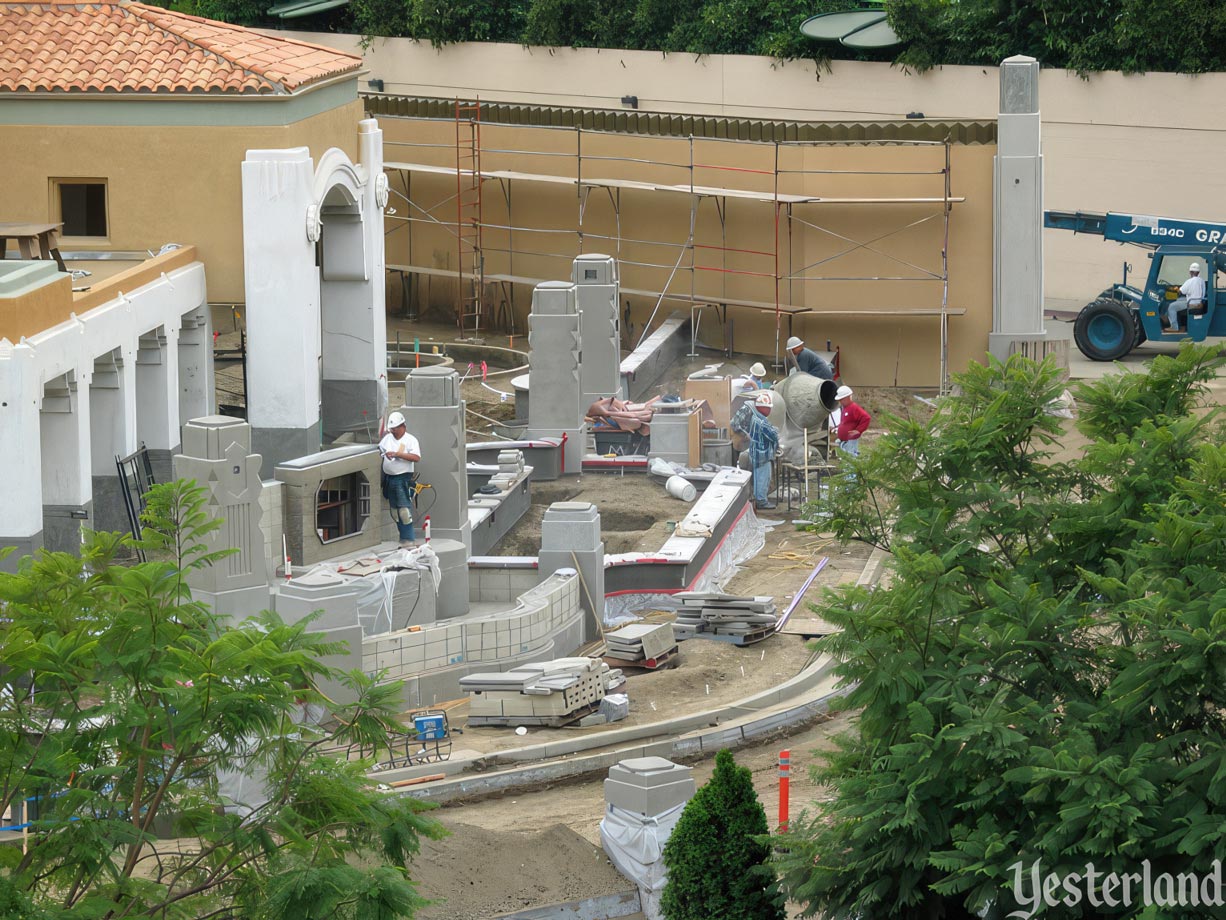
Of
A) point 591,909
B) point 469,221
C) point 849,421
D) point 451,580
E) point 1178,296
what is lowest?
point 591,909

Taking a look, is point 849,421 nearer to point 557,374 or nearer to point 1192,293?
point 557,374

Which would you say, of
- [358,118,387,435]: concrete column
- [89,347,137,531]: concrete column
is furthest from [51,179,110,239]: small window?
[358,118,387,435]: concrete column

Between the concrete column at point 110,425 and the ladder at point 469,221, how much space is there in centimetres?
1697

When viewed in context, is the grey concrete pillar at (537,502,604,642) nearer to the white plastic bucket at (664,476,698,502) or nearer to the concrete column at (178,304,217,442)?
the white plastic bucket at (664,476,698,502)

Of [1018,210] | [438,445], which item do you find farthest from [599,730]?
[1018,210]

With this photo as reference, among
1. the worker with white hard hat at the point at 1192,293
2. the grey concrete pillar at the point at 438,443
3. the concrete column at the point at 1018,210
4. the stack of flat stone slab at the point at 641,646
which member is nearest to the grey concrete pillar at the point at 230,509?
the grey concrete pillar at the point at 438,443

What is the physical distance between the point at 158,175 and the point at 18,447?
25.3 feet

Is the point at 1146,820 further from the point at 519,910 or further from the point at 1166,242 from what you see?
the point at 1166,242

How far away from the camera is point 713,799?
1383 centimetres

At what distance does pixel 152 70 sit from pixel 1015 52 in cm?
2358

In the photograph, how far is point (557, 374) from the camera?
29625 millimetres

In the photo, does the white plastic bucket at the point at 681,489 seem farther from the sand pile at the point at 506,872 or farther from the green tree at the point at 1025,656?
the green tree at the point at 1025,656

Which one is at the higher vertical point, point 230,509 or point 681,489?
point 230,509

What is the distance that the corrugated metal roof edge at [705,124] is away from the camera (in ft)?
114
